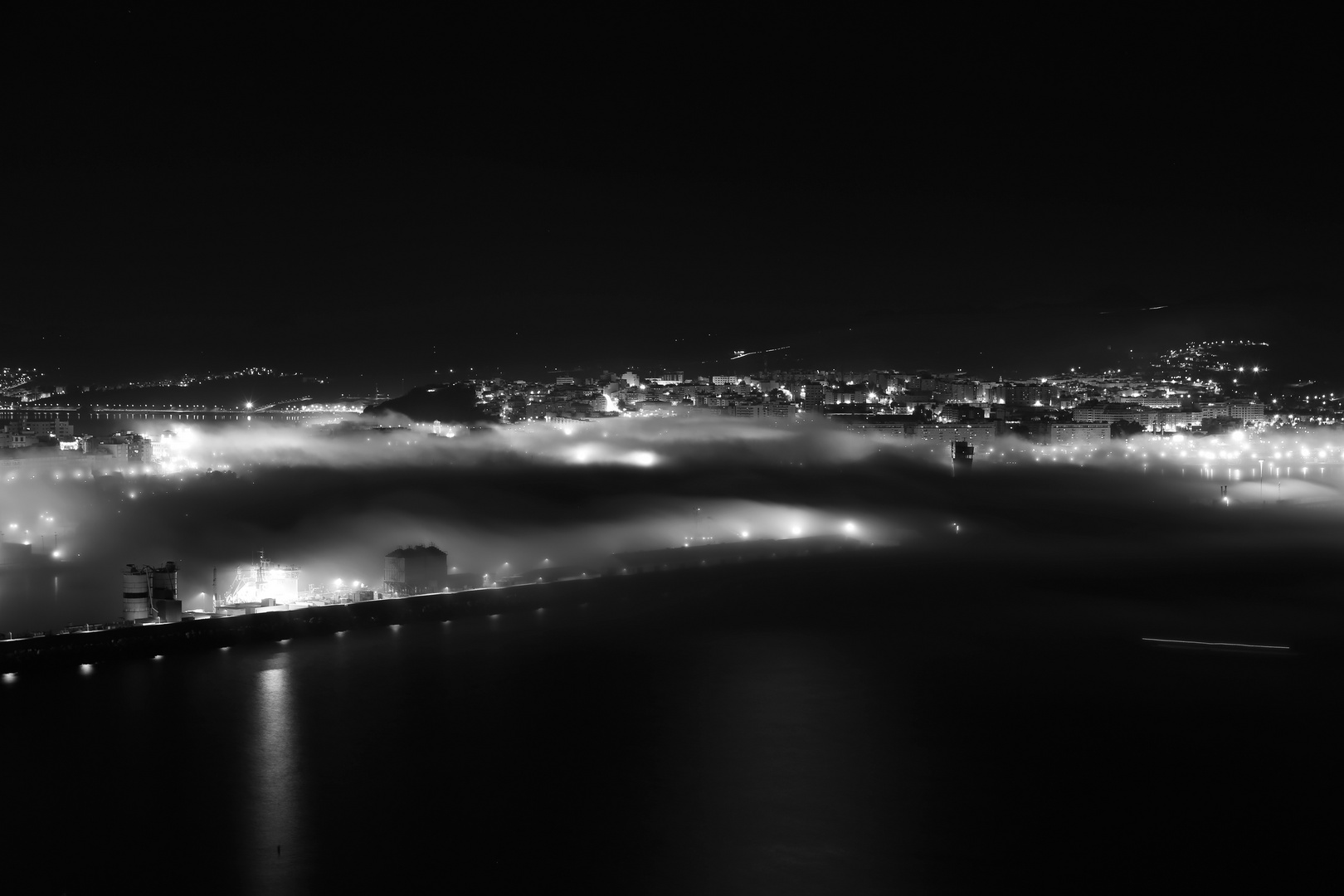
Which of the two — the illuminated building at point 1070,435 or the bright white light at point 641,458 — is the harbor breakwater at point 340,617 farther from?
the illuminated building at point 1070,435

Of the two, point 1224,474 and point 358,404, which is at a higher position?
point 358,404

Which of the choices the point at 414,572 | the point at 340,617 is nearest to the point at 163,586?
the point at 340,617

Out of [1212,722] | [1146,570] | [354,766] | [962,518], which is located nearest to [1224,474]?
[962,518]

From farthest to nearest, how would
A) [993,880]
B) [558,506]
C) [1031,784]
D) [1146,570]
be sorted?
[558,506] → [1146,570] → [1031,784] → [993,880]

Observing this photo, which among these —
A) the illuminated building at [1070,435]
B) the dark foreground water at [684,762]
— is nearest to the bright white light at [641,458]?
the dark foreground water at [684,762]

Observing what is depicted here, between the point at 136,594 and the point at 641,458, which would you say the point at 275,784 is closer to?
the point at 136,594

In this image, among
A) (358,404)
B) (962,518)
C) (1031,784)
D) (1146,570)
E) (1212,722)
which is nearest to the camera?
(1031,784)

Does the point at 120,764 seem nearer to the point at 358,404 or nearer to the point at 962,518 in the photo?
the point at 962,518
